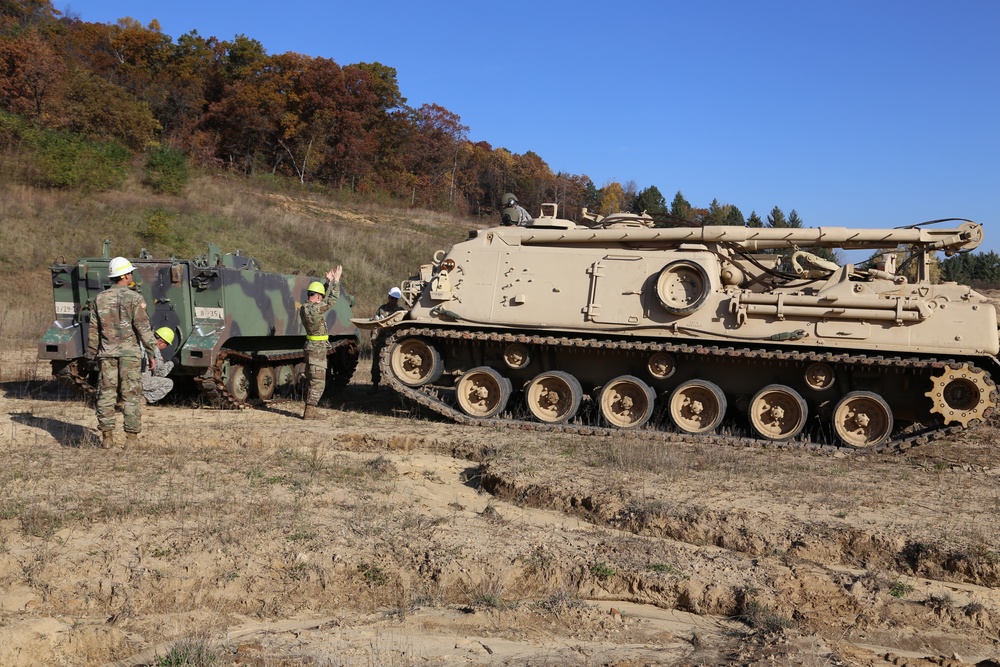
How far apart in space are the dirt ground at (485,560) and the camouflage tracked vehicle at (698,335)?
153 centimetres

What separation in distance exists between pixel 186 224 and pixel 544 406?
19.2 metres

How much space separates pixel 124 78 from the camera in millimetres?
40562

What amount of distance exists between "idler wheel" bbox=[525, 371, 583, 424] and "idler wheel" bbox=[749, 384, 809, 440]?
2.26 m

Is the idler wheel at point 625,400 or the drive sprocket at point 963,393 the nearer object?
the drive sprocket at point 963,393

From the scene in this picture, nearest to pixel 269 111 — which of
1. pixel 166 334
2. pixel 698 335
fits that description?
pixel 166 334

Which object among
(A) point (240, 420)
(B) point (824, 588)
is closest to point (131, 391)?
(A) point (240, 420)

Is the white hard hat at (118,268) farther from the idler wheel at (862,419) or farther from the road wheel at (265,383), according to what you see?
the idler wheel at (862,419)

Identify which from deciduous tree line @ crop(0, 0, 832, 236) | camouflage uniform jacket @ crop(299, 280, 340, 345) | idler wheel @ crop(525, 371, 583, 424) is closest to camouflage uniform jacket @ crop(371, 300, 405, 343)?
camouflage uniform jacket @ crop(299, 280, 340, 345)

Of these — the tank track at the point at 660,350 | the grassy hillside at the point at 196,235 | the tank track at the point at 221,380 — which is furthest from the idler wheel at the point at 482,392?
the grassy hillside at the point at 196,235

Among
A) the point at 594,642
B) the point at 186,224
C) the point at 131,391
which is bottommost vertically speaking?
the point at 594,642

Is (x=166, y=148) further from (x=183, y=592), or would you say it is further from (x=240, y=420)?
(x=183, y=592)

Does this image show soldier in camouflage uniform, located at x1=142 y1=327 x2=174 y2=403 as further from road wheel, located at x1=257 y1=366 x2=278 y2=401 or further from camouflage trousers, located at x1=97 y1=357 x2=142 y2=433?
road wheel, located at x1=257 y1=366 x2=278 y2=401

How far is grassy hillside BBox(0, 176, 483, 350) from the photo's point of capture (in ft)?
73.5

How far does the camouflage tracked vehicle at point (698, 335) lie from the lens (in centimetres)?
1037
